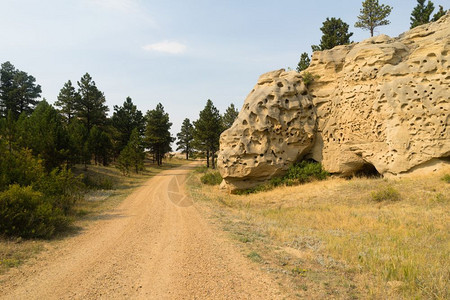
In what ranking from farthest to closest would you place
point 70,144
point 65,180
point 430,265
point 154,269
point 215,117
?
1. point 215,117
2. point 70,144
3. point 65,180
4. point 154,269
5. point 430,265

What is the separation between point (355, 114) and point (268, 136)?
6.83m

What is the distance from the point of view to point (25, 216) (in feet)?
29.4

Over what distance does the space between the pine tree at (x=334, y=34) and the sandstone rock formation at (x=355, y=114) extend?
10933mm

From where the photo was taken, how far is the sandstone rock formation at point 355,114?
17156 mm

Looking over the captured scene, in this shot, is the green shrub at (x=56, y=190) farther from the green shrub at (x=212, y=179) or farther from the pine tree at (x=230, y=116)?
the pine tree at (x=230, y=116)

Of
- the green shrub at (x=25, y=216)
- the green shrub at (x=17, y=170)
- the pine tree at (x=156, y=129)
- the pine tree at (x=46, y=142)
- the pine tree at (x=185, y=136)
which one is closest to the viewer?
the green shrub at (x=25, y=216)

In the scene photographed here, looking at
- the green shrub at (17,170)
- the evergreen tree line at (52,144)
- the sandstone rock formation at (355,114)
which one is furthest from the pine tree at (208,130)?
the green shrub at (17,170)

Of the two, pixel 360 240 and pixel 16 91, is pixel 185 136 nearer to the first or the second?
pixel 16 91

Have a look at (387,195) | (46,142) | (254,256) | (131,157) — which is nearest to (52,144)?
(46,142)

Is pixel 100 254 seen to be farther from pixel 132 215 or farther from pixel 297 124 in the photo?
pixel 297 124

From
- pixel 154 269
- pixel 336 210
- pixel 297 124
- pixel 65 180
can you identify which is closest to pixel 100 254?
pixel 154 269

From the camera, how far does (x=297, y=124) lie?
22562 mm

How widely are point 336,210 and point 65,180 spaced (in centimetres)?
1510

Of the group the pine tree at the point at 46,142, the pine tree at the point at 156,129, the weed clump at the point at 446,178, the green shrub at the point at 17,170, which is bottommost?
the weed clump at the point at 446,178
